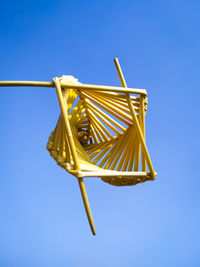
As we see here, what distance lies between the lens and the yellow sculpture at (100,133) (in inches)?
205

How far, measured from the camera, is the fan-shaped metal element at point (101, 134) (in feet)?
17.3

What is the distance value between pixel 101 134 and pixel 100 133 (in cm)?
3

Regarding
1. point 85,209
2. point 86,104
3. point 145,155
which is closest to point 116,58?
point 86,104

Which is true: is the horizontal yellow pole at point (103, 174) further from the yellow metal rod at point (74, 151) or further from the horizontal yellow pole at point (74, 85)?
the horizontal yellow pole at point (74, 85)

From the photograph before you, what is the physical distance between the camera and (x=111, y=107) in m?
6.26

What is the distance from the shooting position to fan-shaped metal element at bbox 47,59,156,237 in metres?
5.26

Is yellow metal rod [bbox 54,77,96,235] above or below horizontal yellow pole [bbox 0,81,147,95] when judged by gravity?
below

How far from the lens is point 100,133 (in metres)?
7.53

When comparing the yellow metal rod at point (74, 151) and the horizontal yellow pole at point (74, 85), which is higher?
the horizontal yellow pole at point (74, 85)

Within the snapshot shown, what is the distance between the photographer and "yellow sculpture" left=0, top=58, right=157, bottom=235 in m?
5.22

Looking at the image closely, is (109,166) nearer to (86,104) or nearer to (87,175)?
(86,104)

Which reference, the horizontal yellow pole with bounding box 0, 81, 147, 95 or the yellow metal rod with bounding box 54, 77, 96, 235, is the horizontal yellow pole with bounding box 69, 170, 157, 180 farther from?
the horizontal yellow pole with bounding box 0, 81, 147, 95

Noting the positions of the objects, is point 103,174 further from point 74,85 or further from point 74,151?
point 74,85

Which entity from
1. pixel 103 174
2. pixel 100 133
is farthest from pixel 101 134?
pixel 103 174
